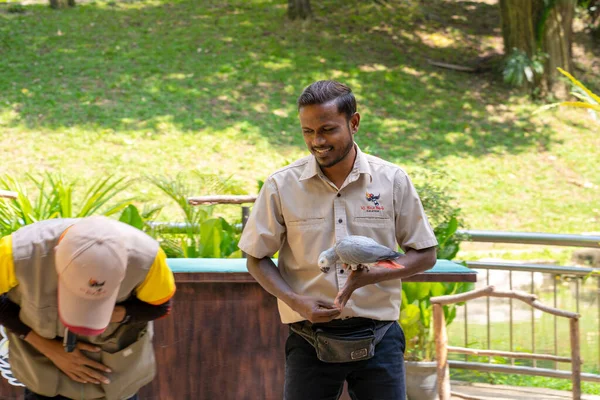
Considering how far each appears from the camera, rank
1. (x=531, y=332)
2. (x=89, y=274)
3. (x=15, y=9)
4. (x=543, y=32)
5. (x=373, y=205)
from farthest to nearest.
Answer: (x=15, y=9) < (x=543, y=32) < (x=531, y=332) < (x=373, y=205) < (x=89, y=274)

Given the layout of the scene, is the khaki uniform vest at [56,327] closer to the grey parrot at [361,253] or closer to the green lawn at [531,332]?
the grey parrot at [361,253]

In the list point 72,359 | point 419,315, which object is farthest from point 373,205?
point 419,315

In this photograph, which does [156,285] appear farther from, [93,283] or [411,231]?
[411,231]

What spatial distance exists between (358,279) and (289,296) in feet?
0.92

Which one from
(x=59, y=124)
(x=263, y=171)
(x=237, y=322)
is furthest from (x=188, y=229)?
(x=59, y=124)

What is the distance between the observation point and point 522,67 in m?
14.2

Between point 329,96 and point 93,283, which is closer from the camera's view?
point 93,283

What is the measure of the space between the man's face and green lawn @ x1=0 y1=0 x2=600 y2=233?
7596 mm

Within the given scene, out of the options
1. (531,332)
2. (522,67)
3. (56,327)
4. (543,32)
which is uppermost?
(543,32)

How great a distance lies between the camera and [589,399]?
502 cm

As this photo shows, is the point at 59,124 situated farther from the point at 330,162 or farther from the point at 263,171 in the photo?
the point at 330,162

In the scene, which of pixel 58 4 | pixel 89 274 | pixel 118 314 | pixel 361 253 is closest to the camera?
pixel 89 274

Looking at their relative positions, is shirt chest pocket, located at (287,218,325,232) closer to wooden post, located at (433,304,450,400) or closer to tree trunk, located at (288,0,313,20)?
wooden post, located at (433,304,450,400)

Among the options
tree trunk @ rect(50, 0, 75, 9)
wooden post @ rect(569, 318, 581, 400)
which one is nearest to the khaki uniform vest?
wooden post @ rect(569, 318, 581, 400)
